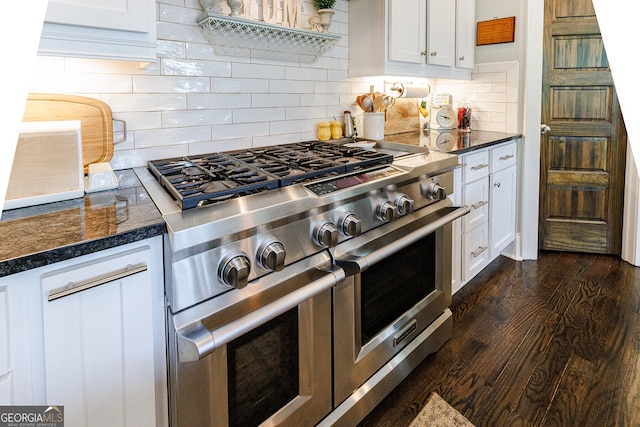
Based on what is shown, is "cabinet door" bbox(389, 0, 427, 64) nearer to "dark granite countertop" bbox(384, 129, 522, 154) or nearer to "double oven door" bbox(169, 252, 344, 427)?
"dark granite countertop" bbox(384, 129, 522, 154)

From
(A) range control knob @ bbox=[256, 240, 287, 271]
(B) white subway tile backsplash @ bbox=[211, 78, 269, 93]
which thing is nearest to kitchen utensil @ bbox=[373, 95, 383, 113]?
(B) white subway tile backsplash @ bbox=[211, 78, 269, 93]

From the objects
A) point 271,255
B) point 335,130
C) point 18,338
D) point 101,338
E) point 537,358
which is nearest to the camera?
point 18,338

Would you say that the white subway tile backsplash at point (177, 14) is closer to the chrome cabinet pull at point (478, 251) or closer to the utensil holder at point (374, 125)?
the utensil holder at point (374, 125)

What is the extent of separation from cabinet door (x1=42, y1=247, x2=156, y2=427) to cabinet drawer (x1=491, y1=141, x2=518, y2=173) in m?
2.28

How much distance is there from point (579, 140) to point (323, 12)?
222 centimetres

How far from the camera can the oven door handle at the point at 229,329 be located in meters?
0.98

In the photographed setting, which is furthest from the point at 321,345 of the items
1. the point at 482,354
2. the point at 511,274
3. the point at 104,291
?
the point at 511,274

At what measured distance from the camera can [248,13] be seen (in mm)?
1864

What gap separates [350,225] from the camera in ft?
4.43

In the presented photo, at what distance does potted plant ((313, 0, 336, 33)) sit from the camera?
6.91 feet

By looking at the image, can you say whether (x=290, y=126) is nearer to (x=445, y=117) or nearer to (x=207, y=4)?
(x=207, y=4)

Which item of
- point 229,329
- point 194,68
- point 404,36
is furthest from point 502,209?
point 229,329

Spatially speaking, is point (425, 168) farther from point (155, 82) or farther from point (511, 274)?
point (511, 274)

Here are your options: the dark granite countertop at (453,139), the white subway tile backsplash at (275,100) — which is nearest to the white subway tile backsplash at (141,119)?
the white subway tile backsplash at (275,100)
